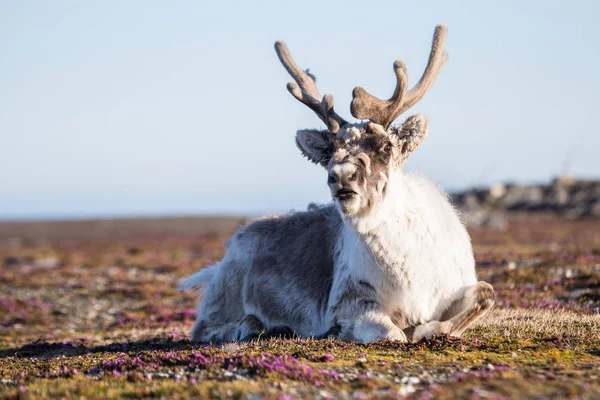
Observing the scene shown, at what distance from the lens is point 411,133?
451 inches

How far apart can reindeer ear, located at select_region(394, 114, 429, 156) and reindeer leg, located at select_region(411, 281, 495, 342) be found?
8.00ft

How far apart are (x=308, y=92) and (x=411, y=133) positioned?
2229 mm

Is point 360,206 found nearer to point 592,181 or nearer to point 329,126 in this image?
point 329,126

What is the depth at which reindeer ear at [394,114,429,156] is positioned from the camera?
11.4m

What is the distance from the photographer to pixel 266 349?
36.2 feet

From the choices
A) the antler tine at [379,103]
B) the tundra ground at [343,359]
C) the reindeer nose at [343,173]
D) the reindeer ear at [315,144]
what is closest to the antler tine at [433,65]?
the antler tine at [379,103]

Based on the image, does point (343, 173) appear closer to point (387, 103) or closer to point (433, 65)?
point (387, 103)

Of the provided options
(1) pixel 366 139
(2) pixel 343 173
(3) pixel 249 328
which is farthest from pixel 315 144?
(3) pixel 249 328

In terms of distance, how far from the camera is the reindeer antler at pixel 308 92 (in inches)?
472

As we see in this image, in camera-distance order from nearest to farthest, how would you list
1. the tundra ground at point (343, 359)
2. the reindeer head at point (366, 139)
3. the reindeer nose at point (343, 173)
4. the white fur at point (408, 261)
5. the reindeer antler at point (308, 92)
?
the tundra ground at point (343, 359) < the reindeer nose at point (343, 173) < the reindeer head at point (366, 139) < the white fur at point (408, 261) < the reindeer antler at point (308, 92)

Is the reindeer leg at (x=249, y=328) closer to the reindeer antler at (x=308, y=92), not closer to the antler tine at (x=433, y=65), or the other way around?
the reindeer antler at (x=308, y=92)

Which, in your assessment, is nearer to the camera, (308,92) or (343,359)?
(343,359)

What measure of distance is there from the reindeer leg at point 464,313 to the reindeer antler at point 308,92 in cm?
334

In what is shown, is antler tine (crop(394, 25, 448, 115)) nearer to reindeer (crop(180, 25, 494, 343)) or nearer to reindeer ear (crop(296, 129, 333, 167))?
reindeer (crop(180, 25, 494, 343))
